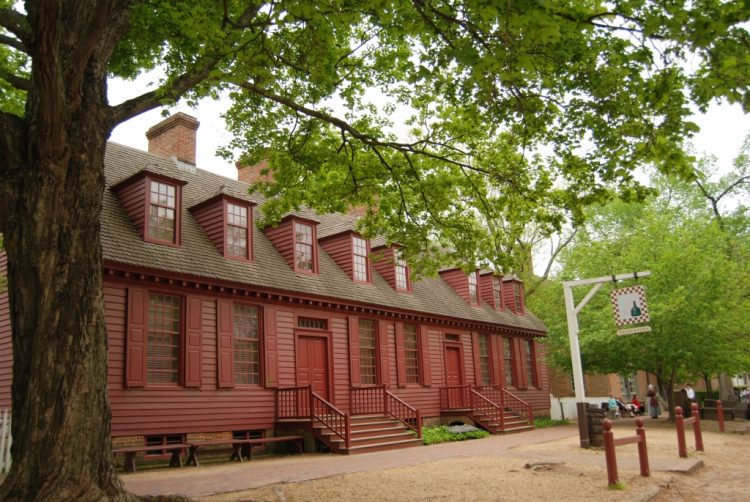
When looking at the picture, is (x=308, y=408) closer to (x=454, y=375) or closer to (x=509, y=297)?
(x=454, y=375)

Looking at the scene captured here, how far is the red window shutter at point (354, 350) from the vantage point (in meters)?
18.1

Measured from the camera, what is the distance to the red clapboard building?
13414 mm

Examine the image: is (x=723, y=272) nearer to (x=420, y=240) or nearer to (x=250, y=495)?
(x=420, y=240)

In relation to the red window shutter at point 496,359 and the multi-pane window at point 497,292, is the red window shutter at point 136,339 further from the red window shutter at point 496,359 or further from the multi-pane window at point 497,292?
the multi-pane window at point 497,292

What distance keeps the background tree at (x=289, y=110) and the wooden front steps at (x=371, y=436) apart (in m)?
5.86

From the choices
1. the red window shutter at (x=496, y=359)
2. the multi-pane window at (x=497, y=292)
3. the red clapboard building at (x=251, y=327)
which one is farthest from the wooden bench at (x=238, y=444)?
the multi-pane window at (x=497, y=292)

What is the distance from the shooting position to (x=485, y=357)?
24.7m

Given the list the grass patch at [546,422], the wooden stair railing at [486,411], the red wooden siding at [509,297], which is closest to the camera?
the wooden stair railing at [486,411]

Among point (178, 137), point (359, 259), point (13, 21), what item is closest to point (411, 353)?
point (359, 259)

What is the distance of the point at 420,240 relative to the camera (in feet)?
47.9

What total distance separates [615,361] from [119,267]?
710 inches

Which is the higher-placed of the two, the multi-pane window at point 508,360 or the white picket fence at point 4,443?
the multi-pane window at point 508,360

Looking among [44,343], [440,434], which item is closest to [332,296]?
[440,434]

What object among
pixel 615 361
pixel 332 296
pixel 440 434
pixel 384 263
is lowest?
pixel 440 434
